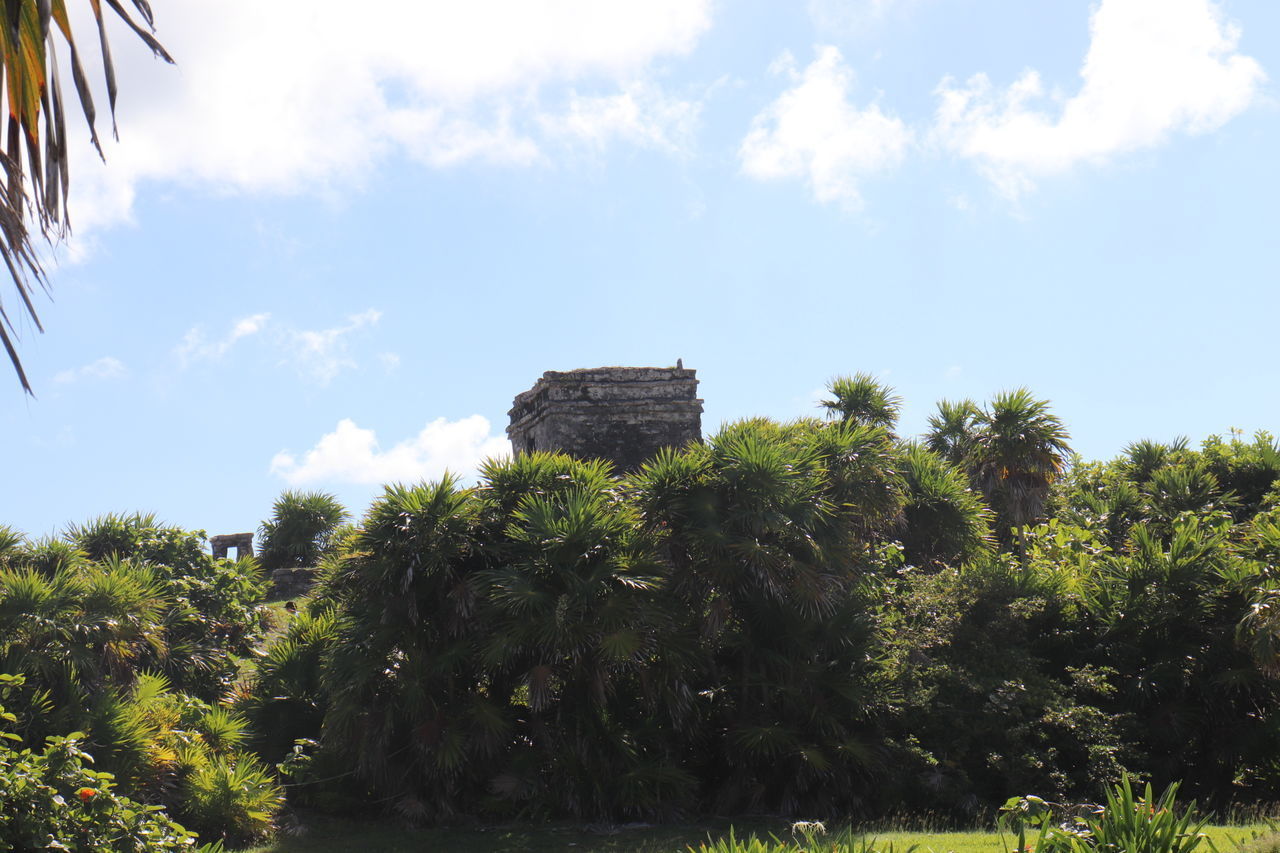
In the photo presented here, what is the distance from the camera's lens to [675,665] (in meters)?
11.7

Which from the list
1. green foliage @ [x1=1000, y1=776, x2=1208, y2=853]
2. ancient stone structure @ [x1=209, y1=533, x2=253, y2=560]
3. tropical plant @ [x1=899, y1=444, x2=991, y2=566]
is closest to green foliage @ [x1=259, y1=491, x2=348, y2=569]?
ancient stone structure @ [x1=209, y1=533, x2=253, y2=560]

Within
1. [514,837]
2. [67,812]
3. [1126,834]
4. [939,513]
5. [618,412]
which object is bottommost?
[514,837]

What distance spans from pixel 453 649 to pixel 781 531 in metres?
3.60

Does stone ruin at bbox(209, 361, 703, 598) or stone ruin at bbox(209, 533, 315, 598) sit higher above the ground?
stone ruin at bbox(209, 361, 703, 598)

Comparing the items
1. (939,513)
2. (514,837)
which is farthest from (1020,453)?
(514,837)

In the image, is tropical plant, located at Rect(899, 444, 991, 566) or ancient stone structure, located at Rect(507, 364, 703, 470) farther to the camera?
ancient stone structure, located at Rect(507, 364, 703, 470)

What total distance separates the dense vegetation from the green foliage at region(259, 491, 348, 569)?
13050 millimetres

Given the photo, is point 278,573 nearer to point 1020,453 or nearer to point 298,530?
point 298,530

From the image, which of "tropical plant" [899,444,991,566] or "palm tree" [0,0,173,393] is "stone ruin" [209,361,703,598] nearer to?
"tropical plant" [899,444,991,566]

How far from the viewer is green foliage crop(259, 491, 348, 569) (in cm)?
2680

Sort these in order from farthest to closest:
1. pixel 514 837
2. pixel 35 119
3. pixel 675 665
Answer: pixel 675 665, pixel 514 837, pixel 35 119

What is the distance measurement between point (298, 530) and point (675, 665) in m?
17.4

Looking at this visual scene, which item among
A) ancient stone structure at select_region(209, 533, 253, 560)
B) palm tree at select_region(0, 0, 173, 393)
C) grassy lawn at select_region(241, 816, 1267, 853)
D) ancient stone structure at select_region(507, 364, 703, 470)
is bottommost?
grassy lawn at select_region(241, 816, 1267, 853)

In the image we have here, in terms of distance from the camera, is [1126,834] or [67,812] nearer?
[1126,834]
